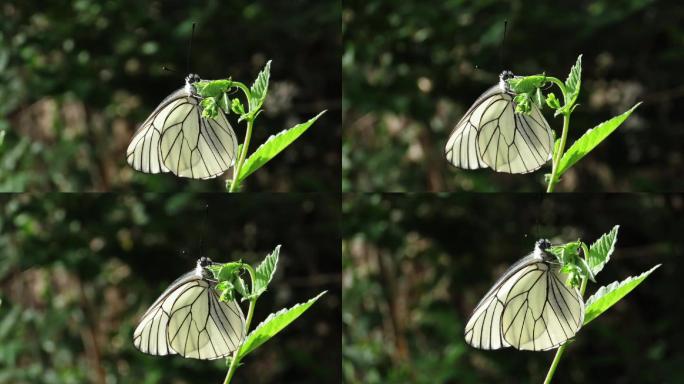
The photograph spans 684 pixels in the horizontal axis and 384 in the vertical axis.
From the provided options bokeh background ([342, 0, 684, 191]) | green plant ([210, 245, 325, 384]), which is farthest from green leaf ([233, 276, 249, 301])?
bokeh background ([342, 0, 684, 191])

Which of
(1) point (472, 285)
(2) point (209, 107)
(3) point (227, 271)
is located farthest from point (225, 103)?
(1) point (472, 285)

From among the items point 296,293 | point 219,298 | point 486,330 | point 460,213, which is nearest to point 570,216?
point 460,213

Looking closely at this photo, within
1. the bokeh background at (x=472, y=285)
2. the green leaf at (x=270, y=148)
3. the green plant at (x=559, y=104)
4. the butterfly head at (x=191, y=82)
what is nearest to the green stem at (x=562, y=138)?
the green plant at (x=559, y=104)

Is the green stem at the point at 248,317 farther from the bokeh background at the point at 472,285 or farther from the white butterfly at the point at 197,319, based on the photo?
the bokeh background at the point at 472,285

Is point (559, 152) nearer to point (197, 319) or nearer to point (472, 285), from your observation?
point (472, 285)

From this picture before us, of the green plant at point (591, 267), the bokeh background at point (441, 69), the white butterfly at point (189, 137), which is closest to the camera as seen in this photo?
the green plant at point (591, 267)

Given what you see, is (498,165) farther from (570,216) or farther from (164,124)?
(164,124)
